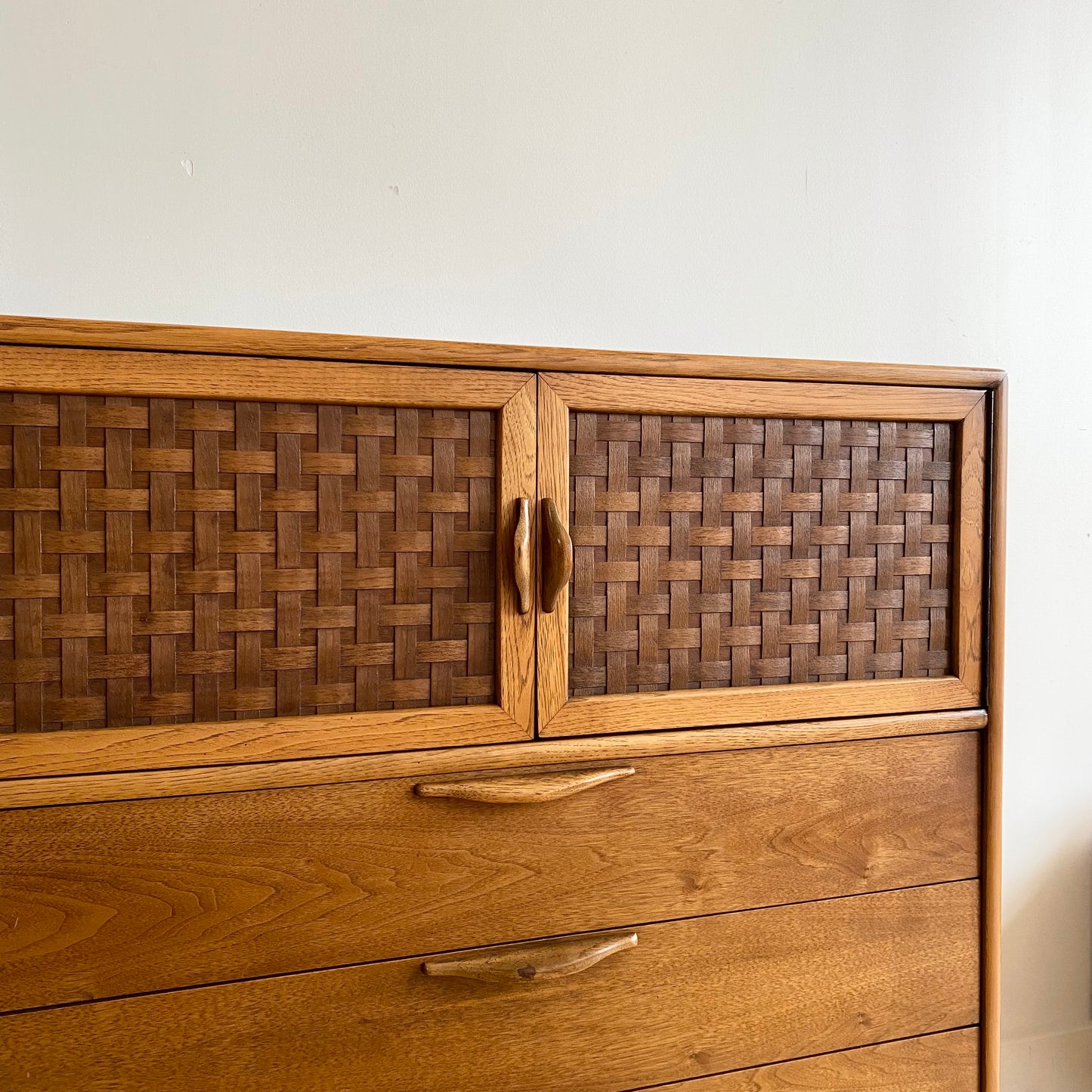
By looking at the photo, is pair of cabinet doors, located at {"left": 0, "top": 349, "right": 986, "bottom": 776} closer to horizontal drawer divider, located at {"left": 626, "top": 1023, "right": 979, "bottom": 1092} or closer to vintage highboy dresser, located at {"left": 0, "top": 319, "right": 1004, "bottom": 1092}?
vintage highboy dresser, located at {"left": 0, "top": 319, "right": 1004, "bottom": 1092}

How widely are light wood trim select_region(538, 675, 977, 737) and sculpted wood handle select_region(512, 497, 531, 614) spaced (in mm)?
111

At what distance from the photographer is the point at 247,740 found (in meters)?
0.82

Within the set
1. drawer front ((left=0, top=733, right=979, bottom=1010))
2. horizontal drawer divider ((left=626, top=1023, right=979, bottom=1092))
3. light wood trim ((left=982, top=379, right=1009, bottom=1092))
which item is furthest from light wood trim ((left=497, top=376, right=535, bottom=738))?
light wood trim ((left=982, top=379, right=1009, bottom=1092))

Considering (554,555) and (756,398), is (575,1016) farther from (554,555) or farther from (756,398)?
(756,398)

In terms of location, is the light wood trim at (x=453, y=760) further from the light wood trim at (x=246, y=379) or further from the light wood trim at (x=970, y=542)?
the light wood trim at (x=246, y=379)

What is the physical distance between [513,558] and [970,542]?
518mm

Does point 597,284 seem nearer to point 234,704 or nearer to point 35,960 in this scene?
point 234,704

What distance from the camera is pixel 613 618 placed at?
934mm

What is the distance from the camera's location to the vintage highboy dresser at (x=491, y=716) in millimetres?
792

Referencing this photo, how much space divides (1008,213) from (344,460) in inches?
49.4

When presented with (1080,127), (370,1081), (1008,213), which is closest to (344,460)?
(370,1081)

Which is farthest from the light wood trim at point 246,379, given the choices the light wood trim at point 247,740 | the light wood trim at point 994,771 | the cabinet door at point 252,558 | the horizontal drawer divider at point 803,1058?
the horizontal drawer divider at point 803,1058

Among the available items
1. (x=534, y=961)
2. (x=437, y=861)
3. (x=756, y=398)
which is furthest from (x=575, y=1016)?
(x=756, y=398)

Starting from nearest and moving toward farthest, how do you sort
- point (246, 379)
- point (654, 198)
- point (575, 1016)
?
1. point (246, 379)
2. point (575, 1016)
3. point (654, 198)
